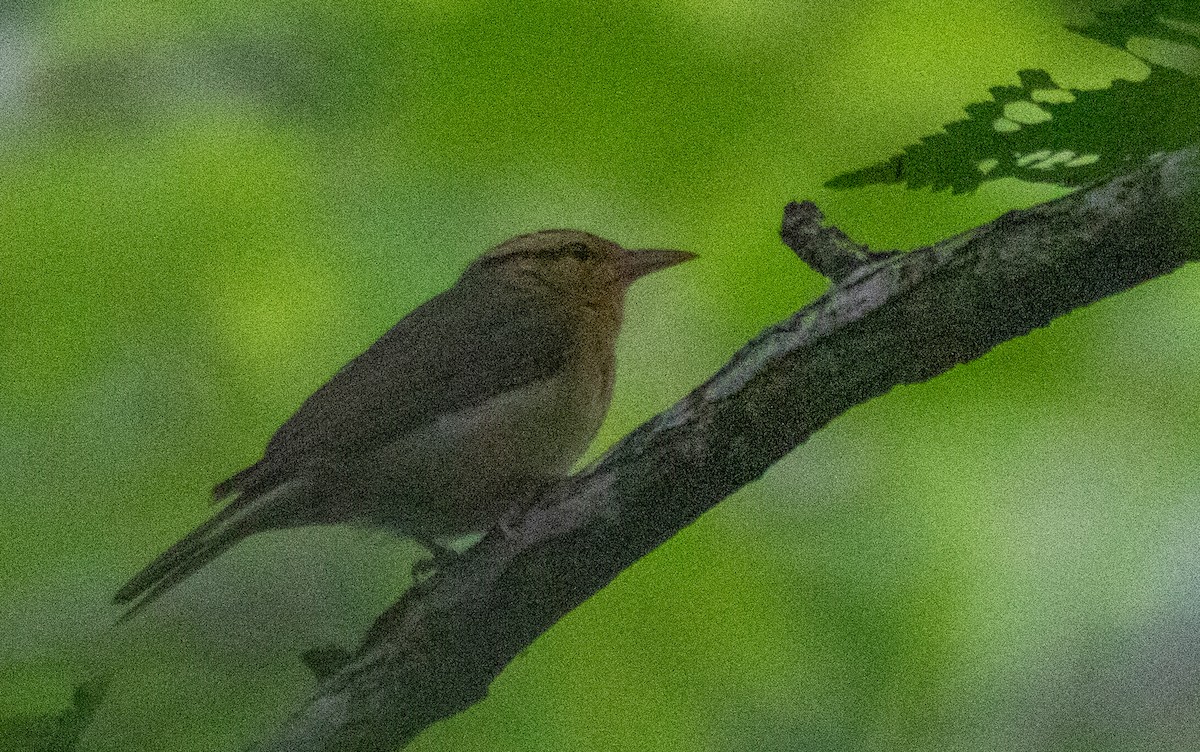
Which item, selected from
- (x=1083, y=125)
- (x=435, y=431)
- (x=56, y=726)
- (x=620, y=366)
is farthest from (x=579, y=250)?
(x=56, y=726)

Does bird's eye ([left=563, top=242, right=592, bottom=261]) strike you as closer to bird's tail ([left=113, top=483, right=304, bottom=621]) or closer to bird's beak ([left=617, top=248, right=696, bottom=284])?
bird's beak ([left=617, top=248, right=696, bottom=284])

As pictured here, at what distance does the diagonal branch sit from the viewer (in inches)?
27.3

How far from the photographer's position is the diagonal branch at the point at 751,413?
0.69 meters

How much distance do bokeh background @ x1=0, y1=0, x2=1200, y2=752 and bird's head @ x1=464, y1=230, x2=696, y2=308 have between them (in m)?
0.02

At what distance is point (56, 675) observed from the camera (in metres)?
0.91

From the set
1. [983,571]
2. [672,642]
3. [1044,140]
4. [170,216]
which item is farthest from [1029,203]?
[170,216]

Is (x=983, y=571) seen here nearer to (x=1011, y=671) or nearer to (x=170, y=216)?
(x=1011, y=671)

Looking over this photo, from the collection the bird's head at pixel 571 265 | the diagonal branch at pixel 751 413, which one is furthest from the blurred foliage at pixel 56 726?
the bird's head at pixel 571 265

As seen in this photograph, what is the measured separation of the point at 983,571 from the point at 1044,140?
0.32 metres

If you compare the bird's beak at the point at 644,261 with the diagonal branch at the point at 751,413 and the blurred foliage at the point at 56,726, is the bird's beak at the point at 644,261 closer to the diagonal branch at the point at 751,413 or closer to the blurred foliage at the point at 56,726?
the diagonal branch at the point at 751,413

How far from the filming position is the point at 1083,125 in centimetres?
77

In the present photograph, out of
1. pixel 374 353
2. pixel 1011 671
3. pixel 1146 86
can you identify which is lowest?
pixel 1011 671

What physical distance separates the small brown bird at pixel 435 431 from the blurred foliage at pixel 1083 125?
235 mm

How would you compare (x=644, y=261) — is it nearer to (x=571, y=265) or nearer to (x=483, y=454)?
(x=571, y=265)
